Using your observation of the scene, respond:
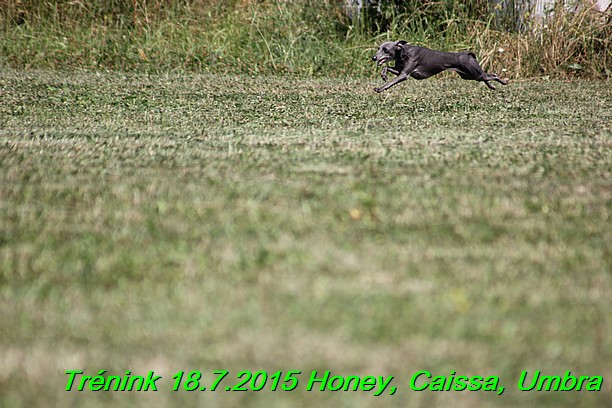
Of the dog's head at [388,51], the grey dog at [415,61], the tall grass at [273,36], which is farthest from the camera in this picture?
the tall grass at [273,36]

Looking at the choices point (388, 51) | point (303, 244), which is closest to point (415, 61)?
point (388, 51)

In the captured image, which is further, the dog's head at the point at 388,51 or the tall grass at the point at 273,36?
the tall grass at the point at 273,36

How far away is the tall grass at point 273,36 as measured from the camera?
31.1ft

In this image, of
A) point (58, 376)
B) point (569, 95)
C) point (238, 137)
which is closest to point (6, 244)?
point (58, 376)

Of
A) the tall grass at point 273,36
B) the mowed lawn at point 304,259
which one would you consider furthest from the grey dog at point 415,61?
the tall grass at point 273,36

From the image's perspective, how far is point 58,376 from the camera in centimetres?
182

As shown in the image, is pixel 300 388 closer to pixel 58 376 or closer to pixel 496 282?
pixel 58 376

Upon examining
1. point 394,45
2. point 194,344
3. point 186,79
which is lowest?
point 186,79

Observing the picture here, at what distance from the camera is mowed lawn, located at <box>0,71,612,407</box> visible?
6.14ft

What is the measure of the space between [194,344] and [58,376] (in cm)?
32

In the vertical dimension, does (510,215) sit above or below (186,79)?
above

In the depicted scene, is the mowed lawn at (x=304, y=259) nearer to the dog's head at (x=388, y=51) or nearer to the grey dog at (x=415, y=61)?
the dog's head at (x=388, y=51)

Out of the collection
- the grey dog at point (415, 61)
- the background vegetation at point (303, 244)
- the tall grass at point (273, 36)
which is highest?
the background vegetation at point (303, 244)

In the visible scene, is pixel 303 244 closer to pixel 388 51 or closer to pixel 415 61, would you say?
pixel 388 51
